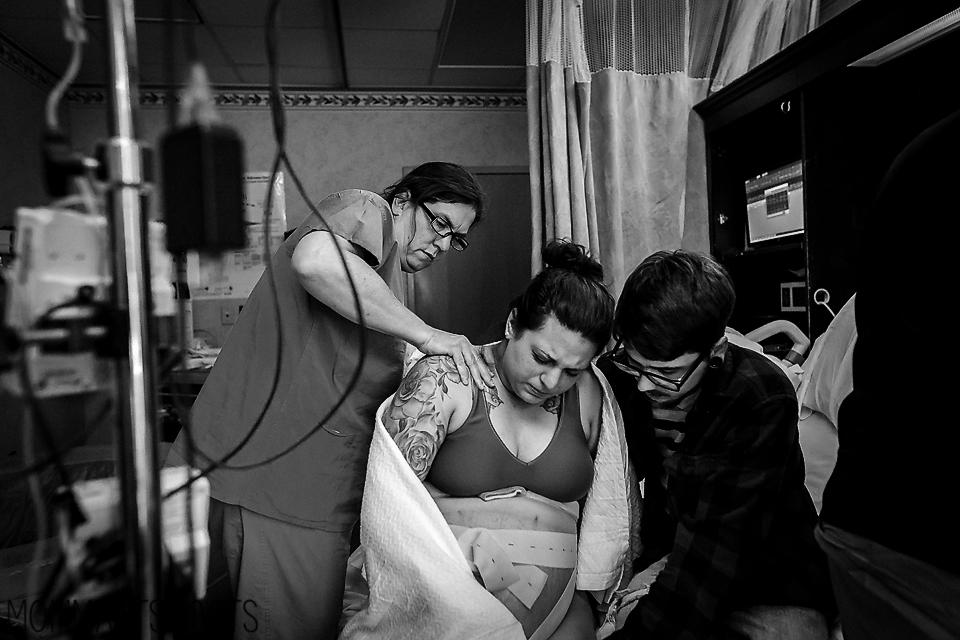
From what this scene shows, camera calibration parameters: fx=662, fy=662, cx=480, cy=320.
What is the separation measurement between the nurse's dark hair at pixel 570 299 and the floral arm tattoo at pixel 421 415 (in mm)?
212

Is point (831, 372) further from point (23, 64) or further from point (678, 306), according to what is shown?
point (23, 64)

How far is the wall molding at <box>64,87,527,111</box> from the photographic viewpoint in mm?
4078

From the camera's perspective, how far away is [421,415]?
1.27m

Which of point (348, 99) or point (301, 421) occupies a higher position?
point (348, 99)

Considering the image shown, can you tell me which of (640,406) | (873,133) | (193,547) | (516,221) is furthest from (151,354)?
(516,221)

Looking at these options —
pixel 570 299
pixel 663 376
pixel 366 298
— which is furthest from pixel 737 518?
pixel 366 298

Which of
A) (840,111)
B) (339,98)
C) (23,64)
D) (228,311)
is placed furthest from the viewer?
(339,98)

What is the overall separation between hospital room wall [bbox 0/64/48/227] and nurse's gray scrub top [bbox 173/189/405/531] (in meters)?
2.72

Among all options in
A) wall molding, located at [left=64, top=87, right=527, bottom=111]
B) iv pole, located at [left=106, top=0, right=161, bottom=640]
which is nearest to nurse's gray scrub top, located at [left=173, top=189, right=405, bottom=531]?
iv pole, located at [left=106, top=0, right=161, bottom=640]

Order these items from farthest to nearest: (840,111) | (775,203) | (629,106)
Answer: (775,203), (629,106), (840,111)

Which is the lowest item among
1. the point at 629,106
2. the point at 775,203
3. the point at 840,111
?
the point at 775,203

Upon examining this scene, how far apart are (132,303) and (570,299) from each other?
980mm

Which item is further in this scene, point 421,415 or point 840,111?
point 840,111

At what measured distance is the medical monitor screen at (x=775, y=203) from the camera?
2.23 m
